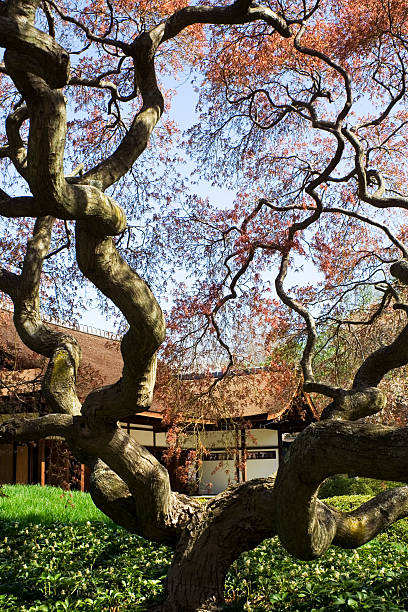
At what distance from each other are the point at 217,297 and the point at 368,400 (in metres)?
4.15

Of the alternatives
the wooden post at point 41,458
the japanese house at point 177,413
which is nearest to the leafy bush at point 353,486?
the japanese house at point 177,413

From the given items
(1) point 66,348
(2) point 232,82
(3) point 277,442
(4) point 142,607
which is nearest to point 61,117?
(1) point 66,348

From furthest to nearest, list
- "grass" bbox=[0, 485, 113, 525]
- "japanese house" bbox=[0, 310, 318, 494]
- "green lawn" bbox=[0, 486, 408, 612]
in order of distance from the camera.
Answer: "grass" bbox=[0, 485, 113, 525], "japanese house" bbox=[0, 310, 318, 494], "green lawn" bbox=[0, 486, 408, 612]

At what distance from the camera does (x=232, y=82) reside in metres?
8.95

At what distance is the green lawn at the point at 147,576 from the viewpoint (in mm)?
4633

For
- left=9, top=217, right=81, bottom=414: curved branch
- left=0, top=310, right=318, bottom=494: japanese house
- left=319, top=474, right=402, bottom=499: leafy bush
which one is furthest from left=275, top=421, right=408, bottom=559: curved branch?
left=319, top=474, right=402, bottom=499: leafy bush

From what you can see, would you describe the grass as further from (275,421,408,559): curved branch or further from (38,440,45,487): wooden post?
(275,421,408,559): curved branch

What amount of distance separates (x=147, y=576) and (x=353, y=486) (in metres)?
10.7

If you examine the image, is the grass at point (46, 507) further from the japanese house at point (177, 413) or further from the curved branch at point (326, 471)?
the curved branch at point (326, 471)

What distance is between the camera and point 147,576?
5.66m

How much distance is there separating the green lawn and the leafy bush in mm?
7226

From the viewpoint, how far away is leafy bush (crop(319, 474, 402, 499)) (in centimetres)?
1498

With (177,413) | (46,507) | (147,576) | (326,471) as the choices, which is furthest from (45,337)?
(46,507)

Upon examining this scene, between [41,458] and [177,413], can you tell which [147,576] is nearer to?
[177,413]
